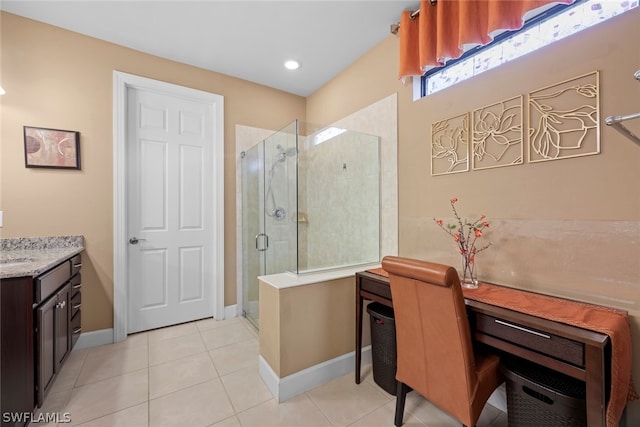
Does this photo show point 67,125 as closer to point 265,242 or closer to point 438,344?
point 265,242

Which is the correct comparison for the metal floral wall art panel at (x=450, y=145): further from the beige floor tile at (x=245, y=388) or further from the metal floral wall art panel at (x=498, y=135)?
the beige floor tile at (x=245, y=388)

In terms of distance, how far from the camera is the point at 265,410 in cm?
166

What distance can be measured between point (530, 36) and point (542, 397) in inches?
76.9

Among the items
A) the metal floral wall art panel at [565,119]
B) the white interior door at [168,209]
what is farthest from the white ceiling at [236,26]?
the metal floral wall art panel at [565,119]

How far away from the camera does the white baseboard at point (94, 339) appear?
2402mm

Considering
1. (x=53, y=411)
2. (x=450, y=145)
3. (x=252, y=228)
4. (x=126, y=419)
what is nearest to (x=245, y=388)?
(x=126, y=419)

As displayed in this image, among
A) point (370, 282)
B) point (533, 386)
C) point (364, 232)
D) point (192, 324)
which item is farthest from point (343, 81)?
point (192, 324)

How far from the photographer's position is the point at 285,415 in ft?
5.33

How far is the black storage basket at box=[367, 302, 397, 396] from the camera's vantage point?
178 cm

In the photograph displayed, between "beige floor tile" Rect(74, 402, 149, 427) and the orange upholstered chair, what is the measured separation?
1.49m

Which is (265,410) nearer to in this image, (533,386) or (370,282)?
(370,282)

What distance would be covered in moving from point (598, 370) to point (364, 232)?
1742mm

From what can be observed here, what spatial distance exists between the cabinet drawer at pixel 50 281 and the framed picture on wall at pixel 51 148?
917 mm

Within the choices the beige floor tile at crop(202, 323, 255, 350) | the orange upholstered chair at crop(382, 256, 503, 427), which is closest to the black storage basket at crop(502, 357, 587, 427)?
the orange upholstered chair at crop(382, 256, 503, 427)
